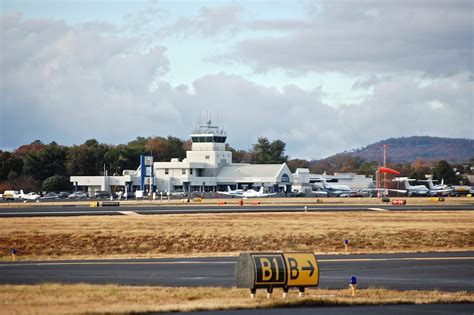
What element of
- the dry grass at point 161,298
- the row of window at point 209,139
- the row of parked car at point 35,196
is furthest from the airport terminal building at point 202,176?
the dry grass at point 161,298

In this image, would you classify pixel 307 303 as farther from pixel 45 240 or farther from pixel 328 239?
pixel 45 240

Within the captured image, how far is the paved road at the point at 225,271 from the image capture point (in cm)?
3102

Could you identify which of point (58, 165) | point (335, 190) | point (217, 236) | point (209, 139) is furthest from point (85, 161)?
point (217, 236)

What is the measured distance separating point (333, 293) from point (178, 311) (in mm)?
6903

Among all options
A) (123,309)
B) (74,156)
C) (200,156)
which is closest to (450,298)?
(123,309)

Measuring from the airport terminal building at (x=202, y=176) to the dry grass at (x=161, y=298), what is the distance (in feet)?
423

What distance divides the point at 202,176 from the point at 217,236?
115 m

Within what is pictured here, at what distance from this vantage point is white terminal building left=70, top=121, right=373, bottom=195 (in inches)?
6344

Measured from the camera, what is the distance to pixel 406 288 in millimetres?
29422

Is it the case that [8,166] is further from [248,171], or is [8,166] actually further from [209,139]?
Result: [248,171]

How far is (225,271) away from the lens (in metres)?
35.2


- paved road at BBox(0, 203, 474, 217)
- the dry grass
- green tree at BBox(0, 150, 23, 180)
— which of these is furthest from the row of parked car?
the dry grass

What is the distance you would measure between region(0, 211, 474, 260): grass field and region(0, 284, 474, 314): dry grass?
17158mm

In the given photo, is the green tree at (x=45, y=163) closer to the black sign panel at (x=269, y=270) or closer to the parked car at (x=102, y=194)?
the parked car at (x=102, y=194)
